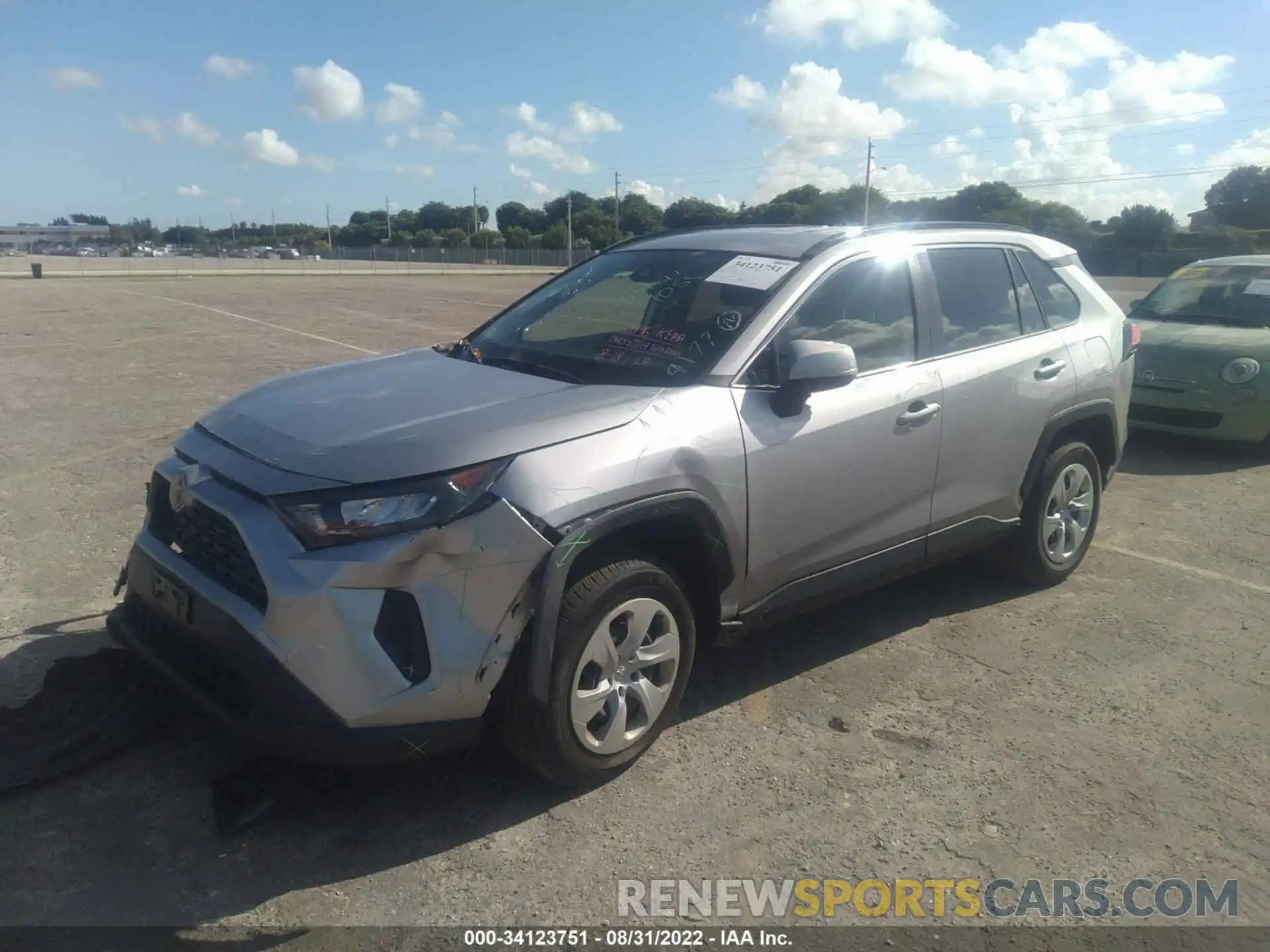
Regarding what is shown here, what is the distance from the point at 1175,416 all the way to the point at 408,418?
283 inches

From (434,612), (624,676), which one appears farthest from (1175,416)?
(434,612)

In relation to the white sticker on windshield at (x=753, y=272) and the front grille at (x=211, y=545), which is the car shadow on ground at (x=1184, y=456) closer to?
the white sticker on windshield at (x=753, y=272)

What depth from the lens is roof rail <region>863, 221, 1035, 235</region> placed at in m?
4.44

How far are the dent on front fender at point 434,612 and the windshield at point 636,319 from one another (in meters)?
0.95

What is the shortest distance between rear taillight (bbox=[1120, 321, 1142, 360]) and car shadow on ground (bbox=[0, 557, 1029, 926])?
340 cm

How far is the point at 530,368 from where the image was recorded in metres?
3.87

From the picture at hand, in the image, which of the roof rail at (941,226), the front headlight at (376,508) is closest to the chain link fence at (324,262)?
the roof rail at (941,226)

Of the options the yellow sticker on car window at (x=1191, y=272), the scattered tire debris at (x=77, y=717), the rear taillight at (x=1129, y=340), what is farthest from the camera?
the yellow sticker on car window at (x=1191, y=272)

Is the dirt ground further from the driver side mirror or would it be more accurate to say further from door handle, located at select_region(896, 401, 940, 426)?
the driver side mirror

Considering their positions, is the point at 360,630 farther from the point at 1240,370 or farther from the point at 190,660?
the point at 1240,370

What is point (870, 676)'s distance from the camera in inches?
165

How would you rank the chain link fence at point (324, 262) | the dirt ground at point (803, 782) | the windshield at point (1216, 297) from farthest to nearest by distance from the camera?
the chain link fence at point (324, 262) → the windshield at point (1216, 297) → the dirt ground at point (803, 782)

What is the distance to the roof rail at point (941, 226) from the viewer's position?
4.44m

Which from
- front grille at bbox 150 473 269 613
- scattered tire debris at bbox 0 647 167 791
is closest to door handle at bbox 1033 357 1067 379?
front grille at bbox 150 473 269 613
